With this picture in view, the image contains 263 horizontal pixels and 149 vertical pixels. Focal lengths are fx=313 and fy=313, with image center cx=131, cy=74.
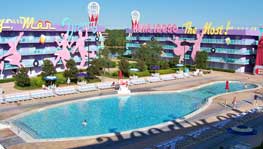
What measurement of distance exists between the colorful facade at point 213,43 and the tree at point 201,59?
4940mm

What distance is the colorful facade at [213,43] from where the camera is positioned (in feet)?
199

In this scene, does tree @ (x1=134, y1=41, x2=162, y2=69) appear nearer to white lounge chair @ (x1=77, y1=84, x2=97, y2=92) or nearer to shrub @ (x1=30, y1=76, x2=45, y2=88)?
white lounge chair @ (x1=77, y1=84, x2=97, y2=92)

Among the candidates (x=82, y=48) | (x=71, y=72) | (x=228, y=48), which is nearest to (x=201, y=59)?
(x=228, y=48)

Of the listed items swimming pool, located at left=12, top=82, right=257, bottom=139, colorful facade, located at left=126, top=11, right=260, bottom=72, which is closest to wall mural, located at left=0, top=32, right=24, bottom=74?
swimming pool, located at left=12, top=82, right=257, bottom=139

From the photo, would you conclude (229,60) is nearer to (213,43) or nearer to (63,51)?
(213,43)

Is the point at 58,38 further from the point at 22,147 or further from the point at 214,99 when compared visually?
the point at 22,147

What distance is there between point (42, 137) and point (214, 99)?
69.0ft

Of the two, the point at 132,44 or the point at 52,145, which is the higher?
the point at 132,44

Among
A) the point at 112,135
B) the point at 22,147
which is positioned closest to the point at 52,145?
the point at 22,147

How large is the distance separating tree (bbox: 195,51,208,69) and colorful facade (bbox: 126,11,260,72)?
494 cm

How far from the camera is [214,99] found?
3656 cm

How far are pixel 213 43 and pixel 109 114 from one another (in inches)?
1613

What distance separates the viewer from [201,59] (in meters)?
60.8

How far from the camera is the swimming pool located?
25656 mm
